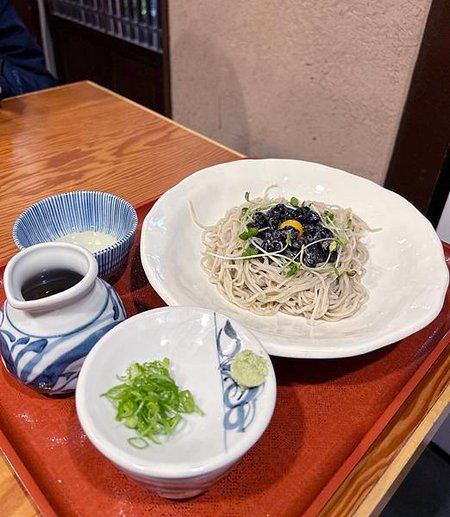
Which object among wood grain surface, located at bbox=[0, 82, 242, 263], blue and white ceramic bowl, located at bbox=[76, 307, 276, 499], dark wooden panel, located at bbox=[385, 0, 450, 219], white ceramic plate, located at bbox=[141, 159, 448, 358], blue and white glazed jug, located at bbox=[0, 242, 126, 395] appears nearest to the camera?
blue and white ceramic bowl, located at bbox=[76, 307, 276, 499]

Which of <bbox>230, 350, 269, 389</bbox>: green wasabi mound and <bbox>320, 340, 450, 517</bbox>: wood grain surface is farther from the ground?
<bbox>230, 350, 269, 389</bbox>: green wasabi mound

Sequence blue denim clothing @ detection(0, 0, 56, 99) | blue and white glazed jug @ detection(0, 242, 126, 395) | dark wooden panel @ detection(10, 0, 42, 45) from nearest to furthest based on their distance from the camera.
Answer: blue and white glazed jug @ detection(0, 242, 126, 395) < blue denim clothing @ detection(0, 0, 56, 99) < dark wooden panel @ detection(10, 0, 42, 45)

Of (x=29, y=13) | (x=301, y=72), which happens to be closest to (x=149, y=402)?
(x=301, y=72)

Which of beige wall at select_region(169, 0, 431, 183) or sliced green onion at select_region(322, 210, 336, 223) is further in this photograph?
beige wall at select_region(169, 0, 431, 183)

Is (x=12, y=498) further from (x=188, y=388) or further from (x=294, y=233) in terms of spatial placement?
(x=294, y=233)

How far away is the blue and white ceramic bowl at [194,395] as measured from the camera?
0.61 metres

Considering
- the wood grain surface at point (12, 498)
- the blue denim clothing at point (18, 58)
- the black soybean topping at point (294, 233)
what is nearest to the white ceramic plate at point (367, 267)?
the black soybean topping at point (294, 233)

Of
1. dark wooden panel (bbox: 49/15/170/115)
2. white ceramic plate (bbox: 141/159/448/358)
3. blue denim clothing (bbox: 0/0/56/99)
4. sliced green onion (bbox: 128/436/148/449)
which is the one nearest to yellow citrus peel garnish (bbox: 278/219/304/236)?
white ceramic plate (bbox: 141/159/448/358)

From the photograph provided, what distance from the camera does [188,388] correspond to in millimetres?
756

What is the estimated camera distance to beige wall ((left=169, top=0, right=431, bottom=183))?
6.47 ft

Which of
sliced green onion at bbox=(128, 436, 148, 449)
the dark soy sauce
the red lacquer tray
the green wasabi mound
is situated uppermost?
the dark soy sauce

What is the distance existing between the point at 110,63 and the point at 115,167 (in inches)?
100

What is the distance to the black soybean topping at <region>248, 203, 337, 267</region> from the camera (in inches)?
42.1

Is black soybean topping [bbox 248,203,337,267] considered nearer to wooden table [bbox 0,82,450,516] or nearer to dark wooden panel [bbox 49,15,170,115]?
wooden table [bbox 0,82,450,516]
